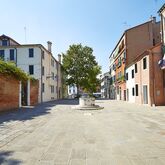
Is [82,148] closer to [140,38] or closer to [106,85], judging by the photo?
[140,38]

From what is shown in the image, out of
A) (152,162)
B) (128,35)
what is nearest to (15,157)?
(152,162)

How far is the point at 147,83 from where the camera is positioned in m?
27.9

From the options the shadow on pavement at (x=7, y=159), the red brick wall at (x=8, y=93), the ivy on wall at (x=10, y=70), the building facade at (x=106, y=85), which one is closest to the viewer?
the shadow on pavement at (x=7, y=159)

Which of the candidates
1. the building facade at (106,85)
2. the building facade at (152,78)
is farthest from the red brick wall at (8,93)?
the building facade at (106,85)

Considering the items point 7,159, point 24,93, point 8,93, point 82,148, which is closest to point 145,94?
point 24,93

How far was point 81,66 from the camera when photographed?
62812 millimetres

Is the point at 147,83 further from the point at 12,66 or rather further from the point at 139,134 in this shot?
the point at 139,134

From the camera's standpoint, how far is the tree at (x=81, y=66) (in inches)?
2467

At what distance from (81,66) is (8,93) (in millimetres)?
42641

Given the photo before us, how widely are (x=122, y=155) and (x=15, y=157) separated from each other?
269 centimetres

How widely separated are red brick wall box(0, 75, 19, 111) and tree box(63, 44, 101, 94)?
39.2m

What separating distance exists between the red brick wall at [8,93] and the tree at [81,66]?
3916cm

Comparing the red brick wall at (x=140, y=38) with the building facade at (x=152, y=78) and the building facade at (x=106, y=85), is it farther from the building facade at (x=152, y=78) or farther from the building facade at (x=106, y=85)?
the building facade at (x=106, y=85)

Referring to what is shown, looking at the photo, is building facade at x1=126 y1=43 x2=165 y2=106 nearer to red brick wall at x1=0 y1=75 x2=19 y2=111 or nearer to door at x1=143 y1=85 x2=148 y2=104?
door at x1=143 y1=85 x2=148 y2=104
